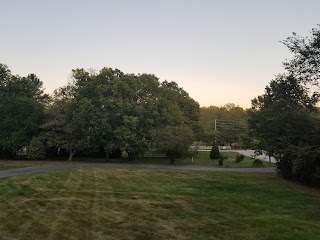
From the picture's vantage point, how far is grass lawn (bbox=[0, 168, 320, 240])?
9195 millimetres

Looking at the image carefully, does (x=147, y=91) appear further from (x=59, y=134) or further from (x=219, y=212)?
(x=219, y=212)

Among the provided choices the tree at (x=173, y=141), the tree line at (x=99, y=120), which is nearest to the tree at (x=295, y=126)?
the tree at (x=173, y=141)

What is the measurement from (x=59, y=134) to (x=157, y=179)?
20.6 meters

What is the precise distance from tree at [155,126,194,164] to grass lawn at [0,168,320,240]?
15.4m

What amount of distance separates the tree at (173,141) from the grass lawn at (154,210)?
50.5 ft

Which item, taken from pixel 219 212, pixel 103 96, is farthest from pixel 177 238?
pixel 103 96

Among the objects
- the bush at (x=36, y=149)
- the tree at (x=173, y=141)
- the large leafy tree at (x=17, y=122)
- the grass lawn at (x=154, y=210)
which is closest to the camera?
the grass lawn at (x=154, y=210)

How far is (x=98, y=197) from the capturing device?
586 inches

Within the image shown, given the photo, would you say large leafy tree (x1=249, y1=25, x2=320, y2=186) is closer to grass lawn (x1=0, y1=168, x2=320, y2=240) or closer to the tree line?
grass lawn (x1=0, y1=168, x2=320, y2=240)

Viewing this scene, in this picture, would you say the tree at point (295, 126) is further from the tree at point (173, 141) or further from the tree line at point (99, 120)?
the tree line at point (99, 120)

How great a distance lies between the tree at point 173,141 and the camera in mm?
35531

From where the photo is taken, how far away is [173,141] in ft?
116

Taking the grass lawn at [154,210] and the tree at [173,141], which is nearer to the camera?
the grass lawn at [154,210]

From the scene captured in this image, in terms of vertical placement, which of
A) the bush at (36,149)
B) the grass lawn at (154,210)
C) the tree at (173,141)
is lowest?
the grass lawn at (154,210)
